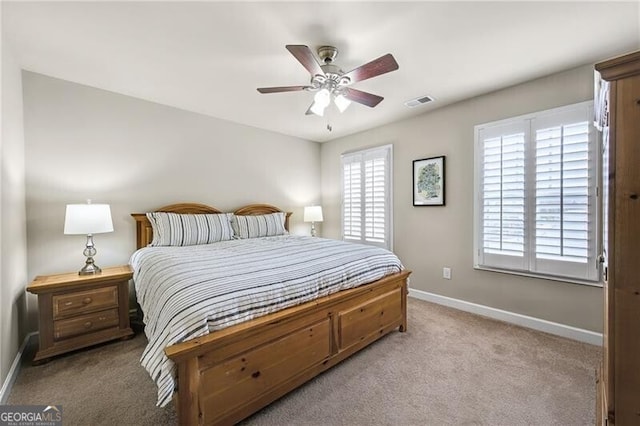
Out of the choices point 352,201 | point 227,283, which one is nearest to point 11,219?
point 227,283

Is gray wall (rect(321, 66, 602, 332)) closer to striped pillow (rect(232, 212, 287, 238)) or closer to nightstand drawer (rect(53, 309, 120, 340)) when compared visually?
striped pillow (rect(232, 212, 287, 238))

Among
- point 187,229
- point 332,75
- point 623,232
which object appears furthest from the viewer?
point 187,229

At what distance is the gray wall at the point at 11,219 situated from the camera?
187 cm

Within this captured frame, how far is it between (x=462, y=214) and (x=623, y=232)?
252 cm

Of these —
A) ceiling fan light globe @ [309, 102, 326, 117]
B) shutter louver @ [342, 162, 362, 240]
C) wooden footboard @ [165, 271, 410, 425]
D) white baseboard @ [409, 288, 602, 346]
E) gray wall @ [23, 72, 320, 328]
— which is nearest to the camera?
wooden footboard @ [165, 271, 410, 425]

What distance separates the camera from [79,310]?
238 cm

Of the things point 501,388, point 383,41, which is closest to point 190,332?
point 501,388

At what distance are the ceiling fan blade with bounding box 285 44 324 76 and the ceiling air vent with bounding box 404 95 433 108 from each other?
5.13 ft

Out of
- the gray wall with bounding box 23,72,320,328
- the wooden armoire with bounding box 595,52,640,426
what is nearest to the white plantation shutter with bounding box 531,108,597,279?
the wooden armoire with bounding box 595,52,640,426

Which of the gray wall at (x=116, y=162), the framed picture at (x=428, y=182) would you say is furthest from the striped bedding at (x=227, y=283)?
the framed picture at (x=428, y=182)

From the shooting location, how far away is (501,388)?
6.15 ft

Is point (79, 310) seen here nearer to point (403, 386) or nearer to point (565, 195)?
point (403, 386)

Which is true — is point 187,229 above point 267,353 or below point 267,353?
above

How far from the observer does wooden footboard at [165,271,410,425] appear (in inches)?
54.1
